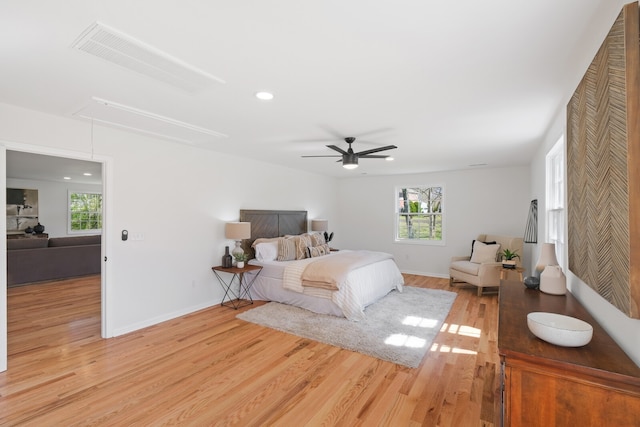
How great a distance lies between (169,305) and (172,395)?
2000mm

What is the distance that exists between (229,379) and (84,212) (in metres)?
9.68

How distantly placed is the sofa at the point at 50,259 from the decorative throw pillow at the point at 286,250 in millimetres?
4519

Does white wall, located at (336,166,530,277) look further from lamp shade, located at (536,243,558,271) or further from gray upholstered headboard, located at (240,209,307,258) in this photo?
lamp shade, located at (536,243,558,271)

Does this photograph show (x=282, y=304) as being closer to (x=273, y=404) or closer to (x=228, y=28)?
(x=273, y=404)

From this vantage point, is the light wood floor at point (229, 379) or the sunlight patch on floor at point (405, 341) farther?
the sunlight patch on floor at point (405, 341)

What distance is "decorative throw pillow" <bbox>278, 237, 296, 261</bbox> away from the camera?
5.33 m

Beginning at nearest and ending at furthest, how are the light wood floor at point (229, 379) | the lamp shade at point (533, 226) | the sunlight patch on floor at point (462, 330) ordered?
the light wood floor at point (229, 379), the sunlight patch on floor at point (462, 330), the lamp shade at point (533, 226)

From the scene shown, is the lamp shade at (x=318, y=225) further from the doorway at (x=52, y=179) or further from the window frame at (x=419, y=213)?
the doorway at (x=52, y=179)

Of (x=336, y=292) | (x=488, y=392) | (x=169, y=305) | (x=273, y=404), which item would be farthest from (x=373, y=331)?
(x=169, y=305)

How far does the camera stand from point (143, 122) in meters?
3.37

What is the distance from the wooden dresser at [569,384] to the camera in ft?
3.67

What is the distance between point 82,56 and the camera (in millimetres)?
2002

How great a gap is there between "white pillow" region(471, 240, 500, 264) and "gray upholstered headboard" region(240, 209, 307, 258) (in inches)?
136

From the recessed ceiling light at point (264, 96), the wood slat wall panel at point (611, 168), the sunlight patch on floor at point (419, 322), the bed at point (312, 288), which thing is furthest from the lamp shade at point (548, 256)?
the recessed ceiling light at point (264, 96)
